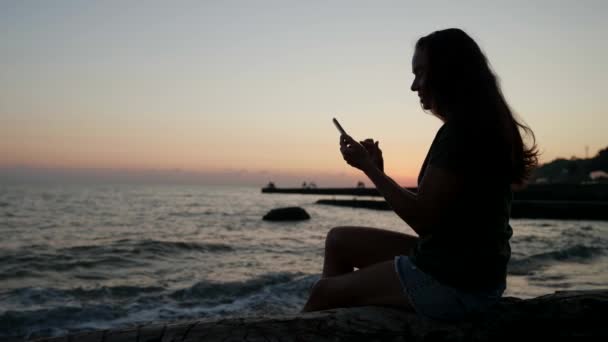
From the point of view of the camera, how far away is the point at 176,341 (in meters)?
1.98

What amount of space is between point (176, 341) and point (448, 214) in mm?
1282

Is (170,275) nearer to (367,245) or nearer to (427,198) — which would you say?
(367,245)

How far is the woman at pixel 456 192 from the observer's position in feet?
6.68

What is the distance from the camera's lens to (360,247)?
2693mm

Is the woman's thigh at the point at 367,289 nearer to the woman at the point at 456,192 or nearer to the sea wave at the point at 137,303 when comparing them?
the woman at the point at 456,192

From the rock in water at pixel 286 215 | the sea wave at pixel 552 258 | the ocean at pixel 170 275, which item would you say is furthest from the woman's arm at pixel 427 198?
the rock in water at pixel 286 215

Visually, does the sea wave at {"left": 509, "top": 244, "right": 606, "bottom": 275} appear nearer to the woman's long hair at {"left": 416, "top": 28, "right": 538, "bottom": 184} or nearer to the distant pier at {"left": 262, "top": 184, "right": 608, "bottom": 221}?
the woman's long hair at {"left": 416, "top": 28, "right": 538, "bottom": 184}

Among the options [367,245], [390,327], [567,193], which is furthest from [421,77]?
[567,193]

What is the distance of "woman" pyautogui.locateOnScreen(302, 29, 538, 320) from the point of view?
6.68 feet

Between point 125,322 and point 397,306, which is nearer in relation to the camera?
point 397,306

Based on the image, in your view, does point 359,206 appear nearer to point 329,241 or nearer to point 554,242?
point 554,242

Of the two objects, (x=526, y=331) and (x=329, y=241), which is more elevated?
(x=329, y=241)

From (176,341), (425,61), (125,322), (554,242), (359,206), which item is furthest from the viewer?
(359,206)

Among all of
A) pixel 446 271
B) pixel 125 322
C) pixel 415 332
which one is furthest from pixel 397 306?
pixel 125 322
